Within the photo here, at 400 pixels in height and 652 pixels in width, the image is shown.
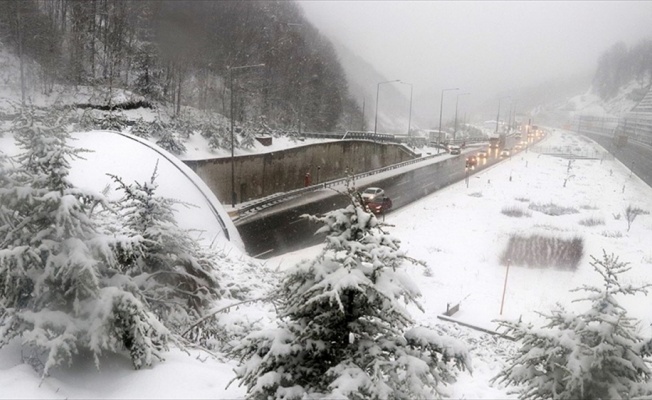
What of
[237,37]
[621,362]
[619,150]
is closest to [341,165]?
[237,37]

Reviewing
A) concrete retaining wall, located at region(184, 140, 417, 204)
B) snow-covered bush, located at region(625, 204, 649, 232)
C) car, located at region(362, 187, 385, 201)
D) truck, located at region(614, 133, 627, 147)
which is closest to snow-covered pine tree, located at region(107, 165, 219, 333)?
concrete retaining wall, located at region(184, 140, 417, 204)

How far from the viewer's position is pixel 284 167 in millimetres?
38344

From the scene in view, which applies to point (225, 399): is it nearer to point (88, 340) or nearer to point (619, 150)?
point (88, 340)

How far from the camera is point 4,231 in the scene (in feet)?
19.6

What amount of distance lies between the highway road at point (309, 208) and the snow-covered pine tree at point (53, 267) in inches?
179

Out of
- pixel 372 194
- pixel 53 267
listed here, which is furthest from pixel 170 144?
pixel 53 267

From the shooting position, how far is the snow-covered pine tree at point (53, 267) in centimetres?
546

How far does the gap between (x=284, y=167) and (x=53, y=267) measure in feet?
108

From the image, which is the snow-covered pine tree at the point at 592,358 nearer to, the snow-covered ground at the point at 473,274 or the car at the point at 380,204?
the snow-covered ground at the point at 473,274

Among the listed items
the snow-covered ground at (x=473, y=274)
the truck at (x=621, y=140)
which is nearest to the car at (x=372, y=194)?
the snow-covered ground at (x=473, y=274)

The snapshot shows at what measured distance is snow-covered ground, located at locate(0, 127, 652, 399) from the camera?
604 cm

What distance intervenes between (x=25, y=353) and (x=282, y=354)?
149 inches

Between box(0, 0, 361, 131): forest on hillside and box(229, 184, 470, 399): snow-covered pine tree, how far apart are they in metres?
32.5

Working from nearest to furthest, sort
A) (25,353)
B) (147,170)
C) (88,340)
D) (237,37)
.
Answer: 1. (88,340)
2. (25,353)
3. (147,170)
4. (237,37)
